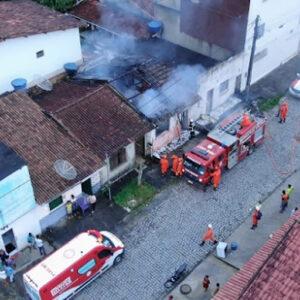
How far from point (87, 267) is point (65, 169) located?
518cm

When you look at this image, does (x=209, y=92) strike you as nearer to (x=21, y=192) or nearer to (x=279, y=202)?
(x=279, y=202)

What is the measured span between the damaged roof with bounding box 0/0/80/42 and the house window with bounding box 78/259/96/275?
13296mm

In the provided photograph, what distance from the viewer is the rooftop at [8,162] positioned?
66.8 feet

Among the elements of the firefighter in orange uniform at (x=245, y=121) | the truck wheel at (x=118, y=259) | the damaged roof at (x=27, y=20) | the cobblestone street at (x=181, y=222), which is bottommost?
the cobblestone street at (x=181, y=222)

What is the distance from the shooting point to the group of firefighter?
25794 millimetres

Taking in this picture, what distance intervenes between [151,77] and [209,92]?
14.3 feet

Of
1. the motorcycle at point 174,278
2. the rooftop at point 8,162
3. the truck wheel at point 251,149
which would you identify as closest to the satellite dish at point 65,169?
the rooftop at point 8,162

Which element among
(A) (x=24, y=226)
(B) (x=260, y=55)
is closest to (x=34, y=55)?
(A) (x=24, y=226)

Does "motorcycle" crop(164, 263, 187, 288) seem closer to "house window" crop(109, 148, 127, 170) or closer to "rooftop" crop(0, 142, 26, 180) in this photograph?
"house window" crop(109, 148, 127, 170)

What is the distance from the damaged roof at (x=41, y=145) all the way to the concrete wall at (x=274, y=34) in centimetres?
1393

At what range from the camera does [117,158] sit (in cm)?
2662

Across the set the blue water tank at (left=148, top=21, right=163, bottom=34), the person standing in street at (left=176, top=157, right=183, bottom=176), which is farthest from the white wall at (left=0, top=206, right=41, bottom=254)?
the blue water tank at (left=148, top=21, right=163, bottom=34)

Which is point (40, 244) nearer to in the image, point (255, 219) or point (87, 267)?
point (87, 267)

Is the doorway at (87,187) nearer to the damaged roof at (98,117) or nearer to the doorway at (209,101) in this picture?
the damaged roof at (98,117)
